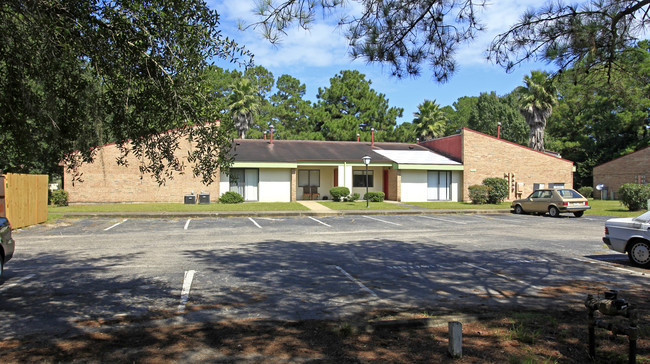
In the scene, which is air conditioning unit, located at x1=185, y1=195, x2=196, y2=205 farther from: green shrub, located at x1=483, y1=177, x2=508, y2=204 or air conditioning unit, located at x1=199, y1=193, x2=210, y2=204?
green shrub, located at x1=483, y1=177, x2=508, y2=204

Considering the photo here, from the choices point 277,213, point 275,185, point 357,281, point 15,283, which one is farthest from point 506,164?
point 15,283

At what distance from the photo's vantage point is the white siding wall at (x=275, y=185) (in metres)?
29.4

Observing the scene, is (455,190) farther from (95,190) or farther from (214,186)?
(95,190)

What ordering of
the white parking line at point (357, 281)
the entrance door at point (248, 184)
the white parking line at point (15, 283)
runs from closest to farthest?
the white parking line at point (357, 281) < the white parking line at point (15, 283) < the entrance door at point (248, 184)

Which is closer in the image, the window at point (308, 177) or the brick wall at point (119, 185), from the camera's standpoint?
the brick wall at point (119, 185)

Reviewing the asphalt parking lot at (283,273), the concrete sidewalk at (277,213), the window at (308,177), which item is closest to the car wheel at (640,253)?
the asphalt parking lot at (283,273)

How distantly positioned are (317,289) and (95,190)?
2444 centimetres

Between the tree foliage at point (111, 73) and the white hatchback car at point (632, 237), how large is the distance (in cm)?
836

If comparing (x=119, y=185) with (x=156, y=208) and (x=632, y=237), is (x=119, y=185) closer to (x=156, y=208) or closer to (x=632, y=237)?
(x=156, y=208)

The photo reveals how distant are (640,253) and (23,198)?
18.7m

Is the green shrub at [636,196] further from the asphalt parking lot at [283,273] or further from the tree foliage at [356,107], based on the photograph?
the tree foliage at [356,107]

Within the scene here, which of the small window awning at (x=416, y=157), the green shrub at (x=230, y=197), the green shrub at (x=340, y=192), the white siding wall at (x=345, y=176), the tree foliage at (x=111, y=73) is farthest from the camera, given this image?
the small window awning at (x=416, y=157)

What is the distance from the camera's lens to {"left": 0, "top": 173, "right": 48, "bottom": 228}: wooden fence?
14.4m

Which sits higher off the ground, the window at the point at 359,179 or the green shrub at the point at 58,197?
the window at the point at 359,179
